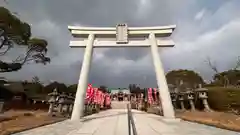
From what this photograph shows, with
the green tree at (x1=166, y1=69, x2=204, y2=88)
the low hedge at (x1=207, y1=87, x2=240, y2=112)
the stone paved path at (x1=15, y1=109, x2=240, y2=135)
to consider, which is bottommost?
the stone paved path at (x1=15, y1=109, x2=240, y2=135)

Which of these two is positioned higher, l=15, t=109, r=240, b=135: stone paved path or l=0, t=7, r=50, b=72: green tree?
l=0, t=7, r=50, b=72: green tree

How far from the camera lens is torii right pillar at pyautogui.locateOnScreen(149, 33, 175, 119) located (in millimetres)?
14677

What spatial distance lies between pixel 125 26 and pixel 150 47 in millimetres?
2588

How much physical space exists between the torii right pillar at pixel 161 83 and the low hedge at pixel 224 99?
16.9 ft

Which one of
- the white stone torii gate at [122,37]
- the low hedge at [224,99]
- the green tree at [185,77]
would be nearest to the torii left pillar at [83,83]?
the white stone torii gate at [122,37]

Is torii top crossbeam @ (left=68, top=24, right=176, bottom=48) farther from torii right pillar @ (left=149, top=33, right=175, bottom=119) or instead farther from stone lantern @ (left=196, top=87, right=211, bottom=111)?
stone lantern @ (left=196, top=87, right=211, bottom=111)

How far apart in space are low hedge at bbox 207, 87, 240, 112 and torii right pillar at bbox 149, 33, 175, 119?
16.9ft

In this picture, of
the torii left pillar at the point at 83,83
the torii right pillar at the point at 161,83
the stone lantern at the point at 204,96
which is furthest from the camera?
the stone lantern at the point at 204,96

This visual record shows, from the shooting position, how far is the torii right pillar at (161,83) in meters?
14.7

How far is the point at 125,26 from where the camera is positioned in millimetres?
16859

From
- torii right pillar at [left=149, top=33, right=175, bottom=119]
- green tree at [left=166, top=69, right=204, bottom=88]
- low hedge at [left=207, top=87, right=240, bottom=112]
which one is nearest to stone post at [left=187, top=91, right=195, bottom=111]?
low hedge at [left=207, top=87, right=240, bottom=112]

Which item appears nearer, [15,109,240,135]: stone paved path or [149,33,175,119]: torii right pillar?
[15,109,240,135]: stone paved path

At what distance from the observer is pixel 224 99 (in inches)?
675

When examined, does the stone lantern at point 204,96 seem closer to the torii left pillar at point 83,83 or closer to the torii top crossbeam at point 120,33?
the torii top crossbeam at point 120,33
